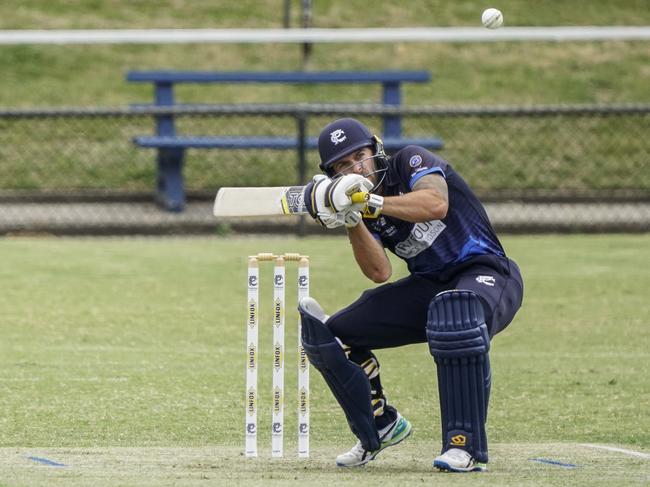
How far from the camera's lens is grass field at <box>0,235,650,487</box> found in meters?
5.30

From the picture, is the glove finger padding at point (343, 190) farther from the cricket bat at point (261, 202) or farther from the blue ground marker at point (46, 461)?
the blue ground marker at point (46, 461)

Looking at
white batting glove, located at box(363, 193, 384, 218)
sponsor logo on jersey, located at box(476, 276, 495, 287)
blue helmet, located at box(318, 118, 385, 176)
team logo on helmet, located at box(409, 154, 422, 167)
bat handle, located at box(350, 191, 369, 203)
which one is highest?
blue helmet, located at box(318, 118, 385, 176)

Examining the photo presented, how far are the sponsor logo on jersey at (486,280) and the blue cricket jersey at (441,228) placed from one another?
0.50ft

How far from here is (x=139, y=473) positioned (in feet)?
16.4

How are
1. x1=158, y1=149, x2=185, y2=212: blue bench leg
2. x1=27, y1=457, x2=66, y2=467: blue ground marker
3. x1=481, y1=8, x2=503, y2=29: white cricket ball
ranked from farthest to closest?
x1=158, y1=149, x2=185, y2=212: blue bench leg
x1=481, y1=8, x2=503, y2=29: white cricket ball
x1=27, y1=457, x2=66, y2=467: blue ground marker

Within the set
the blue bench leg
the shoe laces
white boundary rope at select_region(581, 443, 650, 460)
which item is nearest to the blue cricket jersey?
the shoe laces

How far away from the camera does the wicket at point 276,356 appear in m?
5.30

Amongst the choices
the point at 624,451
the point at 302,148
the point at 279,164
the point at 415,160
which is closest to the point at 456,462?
the point at 624,451

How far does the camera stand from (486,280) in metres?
5.39

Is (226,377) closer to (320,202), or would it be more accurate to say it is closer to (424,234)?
(424,234)

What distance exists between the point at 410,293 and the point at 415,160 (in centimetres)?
61

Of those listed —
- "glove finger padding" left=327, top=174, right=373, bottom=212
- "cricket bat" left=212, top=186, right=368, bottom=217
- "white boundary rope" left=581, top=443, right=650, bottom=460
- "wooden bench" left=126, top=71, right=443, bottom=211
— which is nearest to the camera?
"glove finger padding" left=327, top=174, right=373, bottom=212

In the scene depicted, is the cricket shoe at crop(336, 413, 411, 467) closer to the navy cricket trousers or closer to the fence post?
the navy cricket trousers

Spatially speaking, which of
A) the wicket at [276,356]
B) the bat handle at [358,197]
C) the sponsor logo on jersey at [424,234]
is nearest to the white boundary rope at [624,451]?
the sponsor logo on jersey at [424,234]
